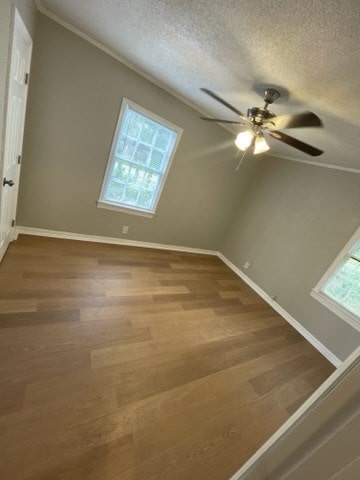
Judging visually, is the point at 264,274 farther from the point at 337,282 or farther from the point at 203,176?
the point at 203,176

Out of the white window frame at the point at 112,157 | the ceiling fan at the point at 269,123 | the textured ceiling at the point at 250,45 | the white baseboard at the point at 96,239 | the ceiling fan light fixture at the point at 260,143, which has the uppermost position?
the textured ceiling at the point at 250,45

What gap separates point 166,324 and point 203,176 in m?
2.58

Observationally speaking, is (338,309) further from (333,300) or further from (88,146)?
(88,146)

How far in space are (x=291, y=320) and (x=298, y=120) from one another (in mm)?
2963

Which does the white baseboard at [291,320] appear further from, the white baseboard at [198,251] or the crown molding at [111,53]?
the crown molding at [111,53]

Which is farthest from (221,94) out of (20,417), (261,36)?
(20,417)

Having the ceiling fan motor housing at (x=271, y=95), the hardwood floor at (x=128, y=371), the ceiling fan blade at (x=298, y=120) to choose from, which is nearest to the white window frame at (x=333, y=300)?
the hardwood floor at (x=128, y=371)

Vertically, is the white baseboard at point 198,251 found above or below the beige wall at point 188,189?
below

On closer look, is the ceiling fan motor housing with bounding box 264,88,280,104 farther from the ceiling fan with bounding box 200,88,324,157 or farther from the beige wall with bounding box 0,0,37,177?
the beige wall with bounding box 0,0,37,177

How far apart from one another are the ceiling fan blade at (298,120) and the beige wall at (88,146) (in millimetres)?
1897

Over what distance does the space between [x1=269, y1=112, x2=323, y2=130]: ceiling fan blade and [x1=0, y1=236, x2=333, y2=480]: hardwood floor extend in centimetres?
221

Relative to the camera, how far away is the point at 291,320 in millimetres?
3486

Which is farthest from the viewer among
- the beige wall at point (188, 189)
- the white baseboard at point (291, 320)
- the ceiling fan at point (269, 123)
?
the white baseboard at point (291, 320)

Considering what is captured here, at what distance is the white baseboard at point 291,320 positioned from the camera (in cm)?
302
